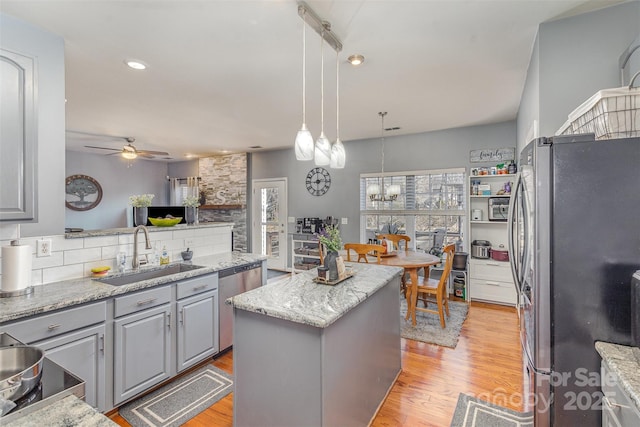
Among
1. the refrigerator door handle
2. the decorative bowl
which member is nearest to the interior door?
the decorative bowl

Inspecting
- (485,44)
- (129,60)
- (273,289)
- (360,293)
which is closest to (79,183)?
(129,60)

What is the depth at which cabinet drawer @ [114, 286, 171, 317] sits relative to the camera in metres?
2.02

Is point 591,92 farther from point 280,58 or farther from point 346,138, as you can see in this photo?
point 346,138

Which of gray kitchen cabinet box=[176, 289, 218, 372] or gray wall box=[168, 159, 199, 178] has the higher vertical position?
gray wall box=[168, 159, 199, 178]

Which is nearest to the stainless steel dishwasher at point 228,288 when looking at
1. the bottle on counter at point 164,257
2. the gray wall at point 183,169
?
the bottle on counter at point 164,257

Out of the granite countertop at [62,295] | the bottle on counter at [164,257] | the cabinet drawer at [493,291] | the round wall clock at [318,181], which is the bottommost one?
the cabinet drawer at [493,291]

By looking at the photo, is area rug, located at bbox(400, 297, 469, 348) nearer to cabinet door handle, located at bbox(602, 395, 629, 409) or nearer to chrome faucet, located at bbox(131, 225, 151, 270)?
cabinet door handle, located at bbox(602, 395, 629, 409)

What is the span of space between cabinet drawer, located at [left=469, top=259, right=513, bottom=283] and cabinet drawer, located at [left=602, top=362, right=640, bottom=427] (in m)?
3.17

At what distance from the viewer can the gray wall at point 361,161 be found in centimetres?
466

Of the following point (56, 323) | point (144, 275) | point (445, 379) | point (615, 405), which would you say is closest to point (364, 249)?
point (445, 379)

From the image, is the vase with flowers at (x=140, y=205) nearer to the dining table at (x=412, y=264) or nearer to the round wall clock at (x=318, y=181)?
the dining table at (x=412, y=264)

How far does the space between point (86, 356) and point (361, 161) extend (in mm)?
4744

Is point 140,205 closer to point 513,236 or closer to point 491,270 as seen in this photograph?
point 513,236

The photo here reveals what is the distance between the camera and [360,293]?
1.80m
